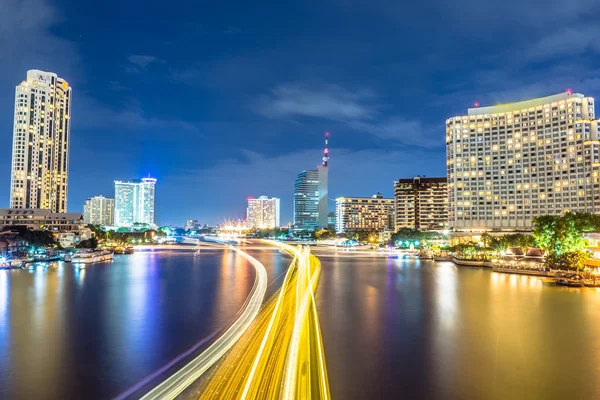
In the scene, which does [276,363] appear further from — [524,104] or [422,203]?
[422,203]

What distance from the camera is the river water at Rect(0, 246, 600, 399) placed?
13172mm

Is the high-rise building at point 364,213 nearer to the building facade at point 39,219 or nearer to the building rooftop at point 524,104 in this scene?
the building rooftop at point 524,104

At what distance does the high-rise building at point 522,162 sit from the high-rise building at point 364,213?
90.3 m

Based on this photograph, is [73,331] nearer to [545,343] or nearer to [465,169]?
[545,343]

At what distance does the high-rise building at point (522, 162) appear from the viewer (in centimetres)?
8319

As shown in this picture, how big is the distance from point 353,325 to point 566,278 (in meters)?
24.9

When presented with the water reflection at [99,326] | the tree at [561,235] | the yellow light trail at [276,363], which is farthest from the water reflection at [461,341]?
the tree at [561,235]

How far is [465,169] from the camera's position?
9419 cm

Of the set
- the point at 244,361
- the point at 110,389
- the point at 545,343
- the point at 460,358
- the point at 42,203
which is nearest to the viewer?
the point at 110,389

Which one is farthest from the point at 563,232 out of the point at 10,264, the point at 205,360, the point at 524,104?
the point at 10,264

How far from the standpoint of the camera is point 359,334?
1903 centimetres

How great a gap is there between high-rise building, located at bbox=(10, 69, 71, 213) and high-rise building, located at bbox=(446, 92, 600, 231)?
93341 millimetres

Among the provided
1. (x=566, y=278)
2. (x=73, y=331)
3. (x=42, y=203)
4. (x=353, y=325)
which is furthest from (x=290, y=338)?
(x=42, y=203)

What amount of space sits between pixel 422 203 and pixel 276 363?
143 meters
